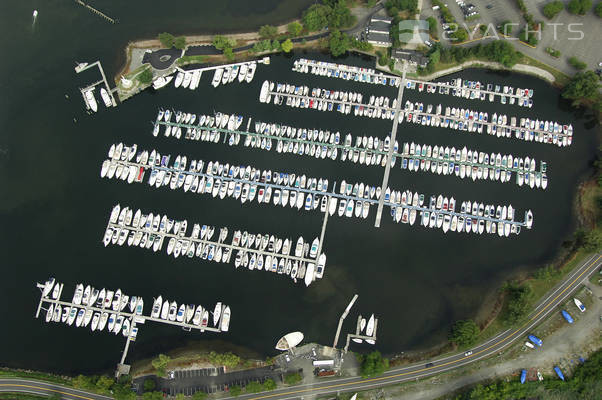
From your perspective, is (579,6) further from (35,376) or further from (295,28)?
(35,376)


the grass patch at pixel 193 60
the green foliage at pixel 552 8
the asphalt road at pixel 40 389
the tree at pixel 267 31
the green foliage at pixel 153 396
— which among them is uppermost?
the green foliage at pixel 552 8

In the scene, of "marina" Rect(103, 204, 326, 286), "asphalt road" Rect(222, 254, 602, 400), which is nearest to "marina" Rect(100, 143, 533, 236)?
"marina" Rect(103, 204, 326, 286)

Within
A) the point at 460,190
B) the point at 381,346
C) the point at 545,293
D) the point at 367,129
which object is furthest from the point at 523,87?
the point at 381,346

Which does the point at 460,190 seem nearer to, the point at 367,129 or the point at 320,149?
the point at 367,129

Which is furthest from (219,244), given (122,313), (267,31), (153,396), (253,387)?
(267,31)

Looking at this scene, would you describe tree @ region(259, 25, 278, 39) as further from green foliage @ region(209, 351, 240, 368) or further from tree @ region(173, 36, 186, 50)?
green foliage @ region(209, 351, 240, 368)

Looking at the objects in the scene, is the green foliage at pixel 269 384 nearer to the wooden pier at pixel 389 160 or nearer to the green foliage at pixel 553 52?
the wooden pier at pixel 389 160

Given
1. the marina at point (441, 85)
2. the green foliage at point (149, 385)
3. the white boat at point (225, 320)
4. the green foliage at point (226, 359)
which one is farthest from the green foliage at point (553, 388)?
the green foliage at point (149, 385)
